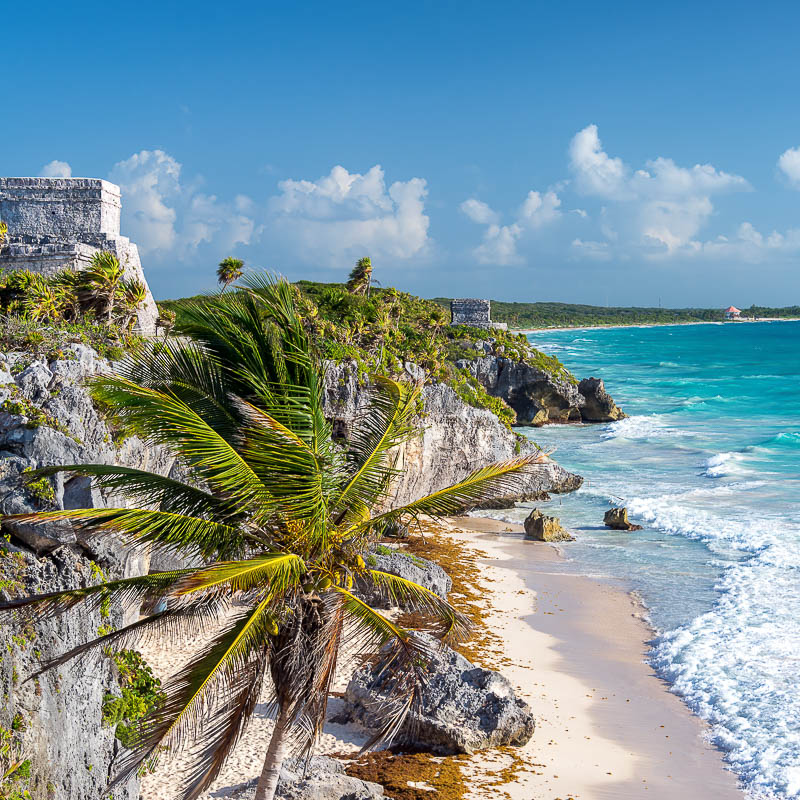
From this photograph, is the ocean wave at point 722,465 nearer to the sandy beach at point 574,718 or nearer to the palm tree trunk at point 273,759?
the sandy beach at point 574,718

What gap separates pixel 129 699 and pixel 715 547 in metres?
18.3

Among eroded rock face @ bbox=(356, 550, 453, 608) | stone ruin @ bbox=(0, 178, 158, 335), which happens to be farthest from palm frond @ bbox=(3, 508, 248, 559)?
stone ruin @ bbox=(0, 178, 158, 335)

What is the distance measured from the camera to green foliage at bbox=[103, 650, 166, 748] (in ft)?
32.7

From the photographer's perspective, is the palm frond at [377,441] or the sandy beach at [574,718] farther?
the sandy beach at [574,718]

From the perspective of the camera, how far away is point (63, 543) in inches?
361

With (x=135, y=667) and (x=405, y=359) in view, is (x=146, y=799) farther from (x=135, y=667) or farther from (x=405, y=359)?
(x=405, y=359)

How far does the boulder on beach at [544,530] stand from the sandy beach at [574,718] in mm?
3727

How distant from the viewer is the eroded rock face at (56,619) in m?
8.38

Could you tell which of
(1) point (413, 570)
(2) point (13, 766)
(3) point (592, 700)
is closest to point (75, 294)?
(1) point (413, 570)

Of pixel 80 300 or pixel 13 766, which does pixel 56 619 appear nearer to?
pixel 13 766

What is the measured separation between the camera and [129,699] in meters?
10.5

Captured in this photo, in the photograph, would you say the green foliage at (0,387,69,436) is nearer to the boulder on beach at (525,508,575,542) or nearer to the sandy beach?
the sandy beach

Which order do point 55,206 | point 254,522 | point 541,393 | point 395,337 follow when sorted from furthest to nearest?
point 541,393 → point 395,337 → point 55,206 → point 254,522

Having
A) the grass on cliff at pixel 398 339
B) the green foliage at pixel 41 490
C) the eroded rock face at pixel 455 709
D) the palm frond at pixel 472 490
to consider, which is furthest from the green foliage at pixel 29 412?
the eroded rock face at pixel 455 709
